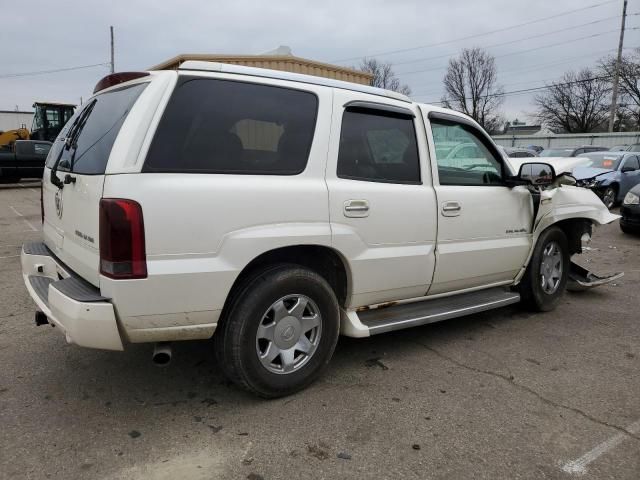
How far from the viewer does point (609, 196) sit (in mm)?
13352

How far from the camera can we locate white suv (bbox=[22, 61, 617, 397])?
8.72 ft

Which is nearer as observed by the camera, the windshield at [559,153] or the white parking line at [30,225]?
the white parking line at [30,225]

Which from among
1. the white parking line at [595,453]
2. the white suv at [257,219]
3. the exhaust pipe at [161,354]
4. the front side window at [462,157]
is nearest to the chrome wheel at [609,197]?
the front side window at [462,157]

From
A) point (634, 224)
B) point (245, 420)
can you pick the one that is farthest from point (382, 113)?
point (634, 224)

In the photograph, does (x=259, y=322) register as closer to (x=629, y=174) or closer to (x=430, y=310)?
(x=430, y=310)

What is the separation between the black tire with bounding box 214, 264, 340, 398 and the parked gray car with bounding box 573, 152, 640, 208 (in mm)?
11286

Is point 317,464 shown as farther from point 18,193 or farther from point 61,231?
point 18,193

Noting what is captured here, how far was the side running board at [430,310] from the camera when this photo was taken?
3623 mm

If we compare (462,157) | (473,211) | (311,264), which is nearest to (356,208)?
(311,264)

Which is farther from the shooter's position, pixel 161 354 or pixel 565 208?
pixel 565 208

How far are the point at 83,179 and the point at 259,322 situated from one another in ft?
4.12

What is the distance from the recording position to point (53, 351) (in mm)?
3898

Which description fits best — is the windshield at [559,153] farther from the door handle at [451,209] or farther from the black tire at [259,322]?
the black tire at [259,322]

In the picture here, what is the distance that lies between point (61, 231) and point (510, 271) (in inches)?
140
